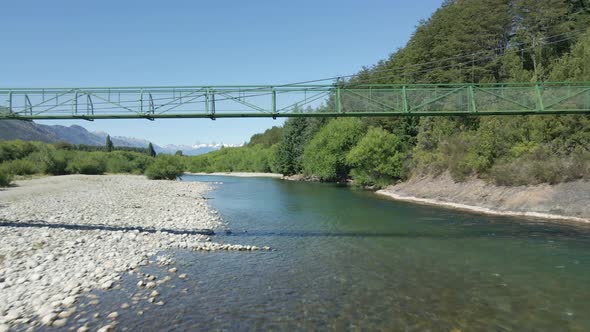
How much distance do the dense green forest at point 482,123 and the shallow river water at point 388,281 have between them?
44.2 ft

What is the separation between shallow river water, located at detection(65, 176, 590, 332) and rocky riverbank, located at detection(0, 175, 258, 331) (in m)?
2.07

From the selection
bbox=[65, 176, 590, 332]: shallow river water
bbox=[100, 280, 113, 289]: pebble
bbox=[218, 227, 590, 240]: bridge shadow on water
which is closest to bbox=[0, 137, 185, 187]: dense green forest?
bbox=[218, 227, 590, 240]: bridge shadow on water

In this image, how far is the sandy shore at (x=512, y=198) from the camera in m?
32.0

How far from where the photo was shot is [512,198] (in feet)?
120

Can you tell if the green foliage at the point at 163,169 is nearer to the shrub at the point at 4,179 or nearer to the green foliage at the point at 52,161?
the green foliage at the point at 52,161

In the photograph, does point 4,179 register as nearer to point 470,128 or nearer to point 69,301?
point 69,301

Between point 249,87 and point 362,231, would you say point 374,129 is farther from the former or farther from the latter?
point 249,87

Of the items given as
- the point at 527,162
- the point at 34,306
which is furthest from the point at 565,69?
the point at 34,306

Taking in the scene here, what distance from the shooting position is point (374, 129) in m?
66.2

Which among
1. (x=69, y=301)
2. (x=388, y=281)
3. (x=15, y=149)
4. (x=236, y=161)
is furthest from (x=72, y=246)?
(x=236, y=161)

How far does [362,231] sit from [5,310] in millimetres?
19746

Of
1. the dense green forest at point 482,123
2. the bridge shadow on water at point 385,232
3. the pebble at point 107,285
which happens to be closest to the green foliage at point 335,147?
the dense green forest at point 482,123

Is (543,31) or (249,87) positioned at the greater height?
(543,31)

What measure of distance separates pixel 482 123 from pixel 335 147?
2915cm
